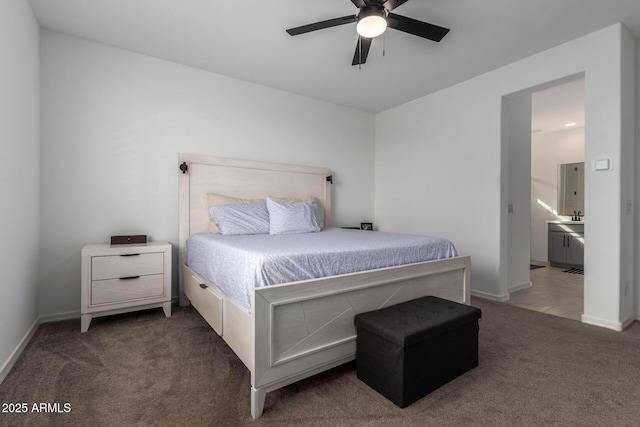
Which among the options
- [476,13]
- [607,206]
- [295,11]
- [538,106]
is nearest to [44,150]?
[295,11]

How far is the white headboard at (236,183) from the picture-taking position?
3059 mm

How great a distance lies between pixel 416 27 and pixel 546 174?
5366mm

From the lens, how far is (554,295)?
3.44 m

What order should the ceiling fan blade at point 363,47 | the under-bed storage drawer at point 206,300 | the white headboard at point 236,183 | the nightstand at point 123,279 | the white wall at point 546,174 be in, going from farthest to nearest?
the white wall at point 546,174, the white headboard at point 236,183, the nightstand at point 123,279, the ceiling fan blade at point 363,47, the under-bed storage drawer at point 206,300

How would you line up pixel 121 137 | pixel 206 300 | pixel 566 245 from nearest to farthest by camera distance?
pixel 206 300 → pixel 121 137 → pixel 566 245

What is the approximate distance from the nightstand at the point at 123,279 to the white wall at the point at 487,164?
3.04 metres

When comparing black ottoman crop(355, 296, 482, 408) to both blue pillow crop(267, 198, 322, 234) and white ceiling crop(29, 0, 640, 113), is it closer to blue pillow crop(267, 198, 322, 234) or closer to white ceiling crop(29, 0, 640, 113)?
blue pillow crop(267, 198, 322, 234)

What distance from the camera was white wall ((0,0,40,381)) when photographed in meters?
1.70

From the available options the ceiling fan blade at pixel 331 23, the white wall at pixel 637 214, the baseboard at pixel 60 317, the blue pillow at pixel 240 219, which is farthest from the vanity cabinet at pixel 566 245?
the baseboard at pixel 60 317

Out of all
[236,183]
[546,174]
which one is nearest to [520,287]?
[546,174]

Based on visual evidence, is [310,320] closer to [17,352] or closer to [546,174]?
[17,352]

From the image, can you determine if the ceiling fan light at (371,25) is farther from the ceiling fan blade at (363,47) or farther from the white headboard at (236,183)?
the white headboard at (236,183)

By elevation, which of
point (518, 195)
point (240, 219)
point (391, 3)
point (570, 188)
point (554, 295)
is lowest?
point (554, 295)

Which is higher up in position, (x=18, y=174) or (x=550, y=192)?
(x=550, y=192)
